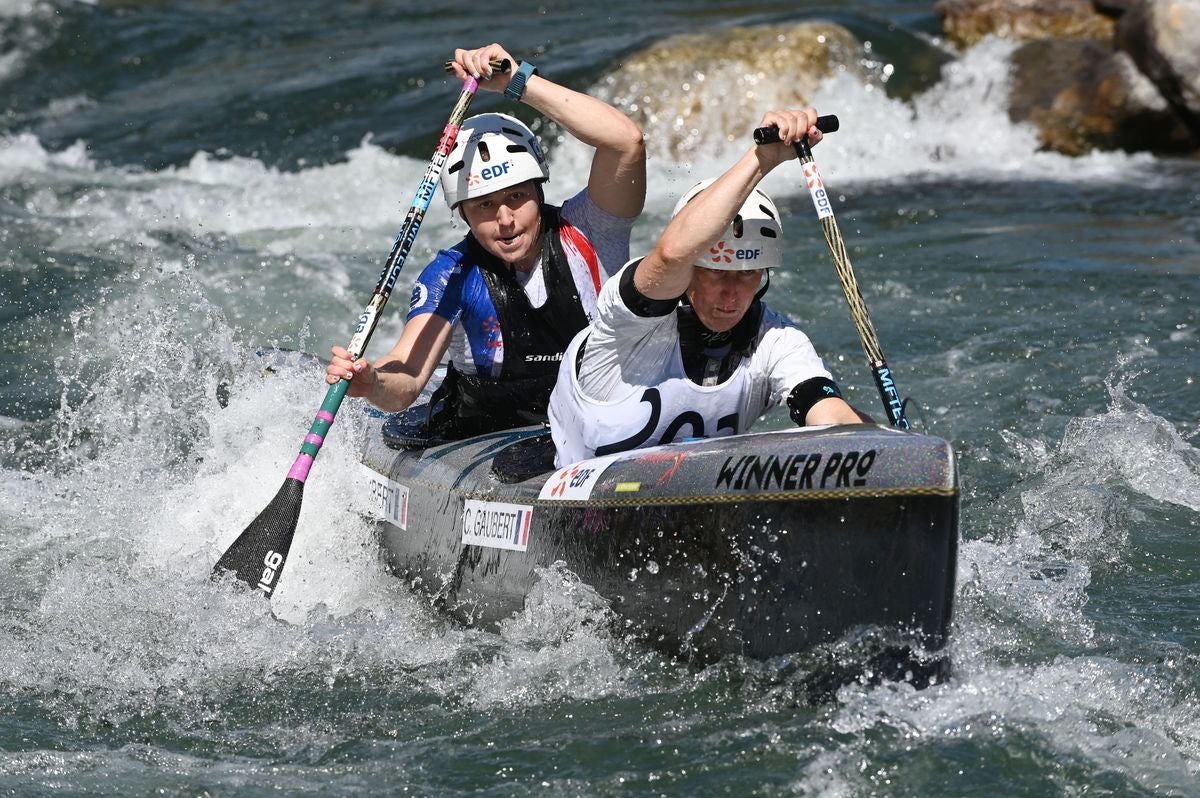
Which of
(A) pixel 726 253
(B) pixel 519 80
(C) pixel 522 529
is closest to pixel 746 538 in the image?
(A) pixel 726 253

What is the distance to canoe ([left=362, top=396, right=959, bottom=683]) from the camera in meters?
4.03

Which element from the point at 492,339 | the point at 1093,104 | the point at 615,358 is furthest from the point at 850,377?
the point at 1093,104

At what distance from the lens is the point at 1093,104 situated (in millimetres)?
14000

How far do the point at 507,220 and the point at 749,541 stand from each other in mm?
1690

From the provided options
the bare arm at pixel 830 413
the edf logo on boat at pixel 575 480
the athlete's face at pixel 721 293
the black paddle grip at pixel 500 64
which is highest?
the black paddle grip at pixel 500 64

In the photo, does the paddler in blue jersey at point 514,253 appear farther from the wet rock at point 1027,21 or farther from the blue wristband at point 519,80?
the wet rock at point 1027,21

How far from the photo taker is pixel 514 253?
541 cm

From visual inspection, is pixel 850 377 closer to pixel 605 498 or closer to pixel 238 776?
pixel 605 498

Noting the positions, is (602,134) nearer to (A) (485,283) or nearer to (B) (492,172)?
(B) (492,172)

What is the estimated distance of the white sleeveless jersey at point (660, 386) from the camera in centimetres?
470

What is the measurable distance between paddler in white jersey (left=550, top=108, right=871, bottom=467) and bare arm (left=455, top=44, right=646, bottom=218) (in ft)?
2.55

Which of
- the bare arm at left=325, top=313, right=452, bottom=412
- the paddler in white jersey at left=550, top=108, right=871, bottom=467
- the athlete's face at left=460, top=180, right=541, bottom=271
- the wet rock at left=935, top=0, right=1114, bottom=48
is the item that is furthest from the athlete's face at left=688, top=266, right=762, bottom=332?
the wet rock at left=935, top=0, right=1114, bottom=48

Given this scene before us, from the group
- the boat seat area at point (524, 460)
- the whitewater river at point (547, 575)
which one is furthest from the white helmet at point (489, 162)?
the whitewater river at point (547, 575)

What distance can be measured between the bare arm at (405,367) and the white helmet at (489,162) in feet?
1.56
